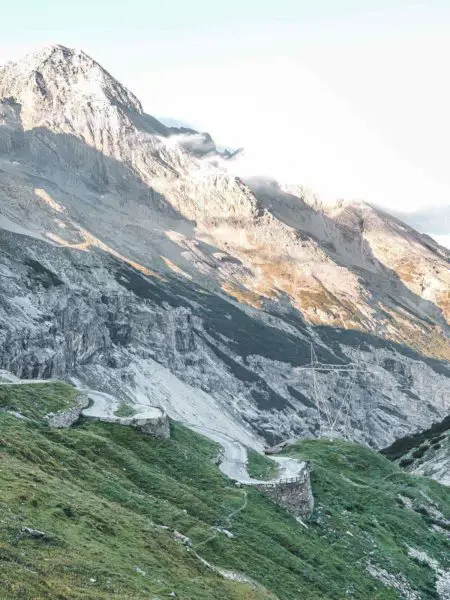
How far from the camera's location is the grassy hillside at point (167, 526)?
3095 centimetres

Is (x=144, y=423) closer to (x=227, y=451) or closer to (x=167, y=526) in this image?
(x=227, y=451)

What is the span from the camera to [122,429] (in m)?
62.7

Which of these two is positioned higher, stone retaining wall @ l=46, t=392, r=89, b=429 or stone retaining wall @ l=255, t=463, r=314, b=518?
stone retaining wall @ l=255, t=463, r=314, b=518

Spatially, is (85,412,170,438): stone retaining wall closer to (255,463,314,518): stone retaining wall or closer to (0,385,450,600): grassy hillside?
(0,385,450,600): grassy hillside

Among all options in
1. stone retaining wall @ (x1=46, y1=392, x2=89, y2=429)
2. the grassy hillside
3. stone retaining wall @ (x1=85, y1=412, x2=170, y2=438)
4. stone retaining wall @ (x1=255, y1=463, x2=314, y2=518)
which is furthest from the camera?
stone retaining wall @ (x1=85, y1=412, x2=170, y2=438)

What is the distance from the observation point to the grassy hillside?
1219 inches

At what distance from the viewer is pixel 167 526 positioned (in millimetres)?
43406

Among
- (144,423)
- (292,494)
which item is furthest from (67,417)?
(292,494)

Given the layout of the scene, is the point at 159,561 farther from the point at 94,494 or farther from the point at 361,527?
the point at 361,527

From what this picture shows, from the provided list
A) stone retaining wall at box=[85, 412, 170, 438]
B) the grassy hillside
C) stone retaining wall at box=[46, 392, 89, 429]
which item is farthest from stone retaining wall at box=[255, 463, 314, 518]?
stone retaining wall at box=[46, 392, 89, 429]

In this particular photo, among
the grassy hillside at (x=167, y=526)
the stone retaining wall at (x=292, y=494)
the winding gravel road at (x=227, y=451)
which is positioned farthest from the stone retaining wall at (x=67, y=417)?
the stone retaining wall at (x=292, y=494)

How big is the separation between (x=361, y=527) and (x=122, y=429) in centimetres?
2362

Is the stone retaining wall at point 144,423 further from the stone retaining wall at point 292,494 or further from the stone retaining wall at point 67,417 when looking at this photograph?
the stone retaining wall at point 292,494

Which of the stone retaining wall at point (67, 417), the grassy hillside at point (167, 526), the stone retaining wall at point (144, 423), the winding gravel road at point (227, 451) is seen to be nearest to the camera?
the grassy hillside at point (167, 526)
